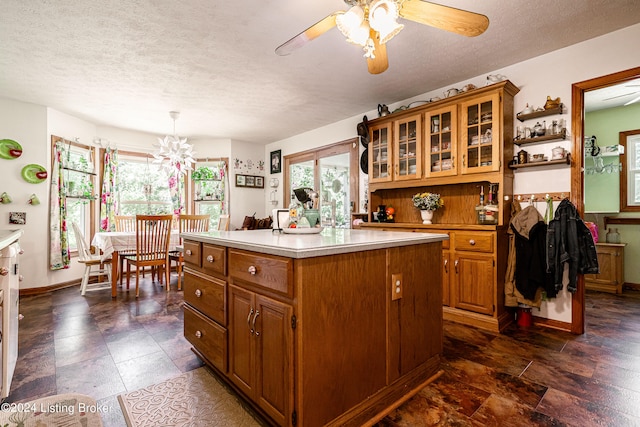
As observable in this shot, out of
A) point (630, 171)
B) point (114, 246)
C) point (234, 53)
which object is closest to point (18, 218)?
point (114, 246)

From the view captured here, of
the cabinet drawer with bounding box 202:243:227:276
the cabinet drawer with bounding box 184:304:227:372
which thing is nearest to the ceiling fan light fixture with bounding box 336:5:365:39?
the cabinet drawer with bounding box 202:243:227:276

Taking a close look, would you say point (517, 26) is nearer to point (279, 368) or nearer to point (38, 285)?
point (279, 368)

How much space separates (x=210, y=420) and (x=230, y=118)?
4145mm

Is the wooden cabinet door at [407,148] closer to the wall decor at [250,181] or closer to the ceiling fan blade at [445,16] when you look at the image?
the ceiling fan blade at [445,16]

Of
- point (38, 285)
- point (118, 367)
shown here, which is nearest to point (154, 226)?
point (38, 285)

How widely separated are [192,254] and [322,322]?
1.21 metres

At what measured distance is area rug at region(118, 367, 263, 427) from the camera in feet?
4.99

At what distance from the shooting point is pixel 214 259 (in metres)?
1.81

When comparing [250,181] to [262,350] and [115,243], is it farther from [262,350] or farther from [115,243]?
[262,350]

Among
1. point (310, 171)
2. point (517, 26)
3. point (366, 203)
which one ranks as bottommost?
point (366, 203)

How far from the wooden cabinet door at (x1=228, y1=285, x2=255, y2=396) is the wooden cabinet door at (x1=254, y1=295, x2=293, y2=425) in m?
0.06

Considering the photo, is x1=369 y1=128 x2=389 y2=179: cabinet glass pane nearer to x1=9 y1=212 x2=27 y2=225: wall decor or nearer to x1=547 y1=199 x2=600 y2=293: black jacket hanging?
x1=547 y1=199 x2=600 y2=293: black jacket hanging

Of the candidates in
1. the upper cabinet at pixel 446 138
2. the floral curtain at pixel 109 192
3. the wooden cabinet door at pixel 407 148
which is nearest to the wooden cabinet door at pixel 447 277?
the upper cabinet at pixel 446 138

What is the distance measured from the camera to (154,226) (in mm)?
3848
